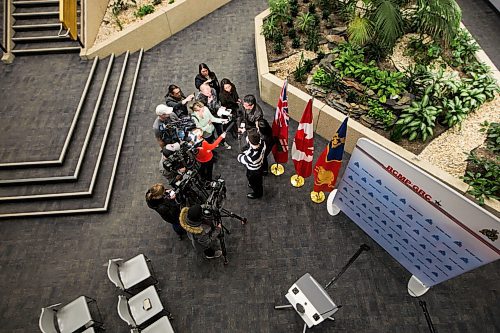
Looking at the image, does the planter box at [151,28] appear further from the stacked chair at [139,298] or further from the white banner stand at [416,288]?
the white banner stand at [416,288]

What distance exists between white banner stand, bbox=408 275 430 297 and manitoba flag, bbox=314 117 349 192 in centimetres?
192

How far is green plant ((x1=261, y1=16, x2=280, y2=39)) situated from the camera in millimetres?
8297

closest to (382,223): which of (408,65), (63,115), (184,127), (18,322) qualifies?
(184,127)

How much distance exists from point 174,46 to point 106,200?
4.86 m

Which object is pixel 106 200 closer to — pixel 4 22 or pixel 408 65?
pixel 4 22

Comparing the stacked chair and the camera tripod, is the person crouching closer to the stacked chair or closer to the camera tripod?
the camera tripod

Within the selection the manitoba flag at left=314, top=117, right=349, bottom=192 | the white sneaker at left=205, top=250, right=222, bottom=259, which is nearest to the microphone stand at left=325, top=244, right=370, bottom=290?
the manitoba flag at left=314, top=117, right=349, bottom=192

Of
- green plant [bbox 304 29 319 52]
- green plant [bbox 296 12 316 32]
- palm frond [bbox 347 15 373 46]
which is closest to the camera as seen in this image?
palm frond [bbox 347 15 373 46]

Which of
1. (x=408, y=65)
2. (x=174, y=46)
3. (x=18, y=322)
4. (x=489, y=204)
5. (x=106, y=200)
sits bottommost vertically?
(x=18, y=322)

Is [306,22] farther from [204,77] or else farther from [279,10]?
[204,77]

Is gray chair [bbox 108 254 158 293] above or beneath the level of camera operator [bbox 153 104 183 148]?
beneath

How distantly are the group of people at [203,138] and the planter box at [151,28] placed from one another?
334 centimetres

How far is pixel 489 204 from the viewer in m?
5.63

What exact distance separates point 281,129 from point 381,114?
2.04m
